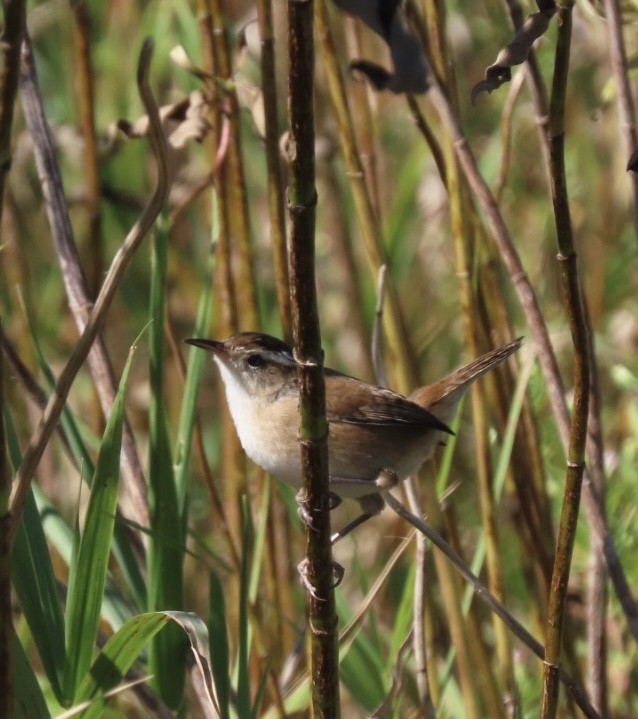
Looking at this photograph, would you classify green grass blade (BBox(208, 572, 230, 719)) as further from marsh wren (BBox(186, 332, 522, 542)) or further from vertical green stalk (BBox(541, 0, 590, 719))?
vertical green stalk (BBox(541, 0, 590, 719))

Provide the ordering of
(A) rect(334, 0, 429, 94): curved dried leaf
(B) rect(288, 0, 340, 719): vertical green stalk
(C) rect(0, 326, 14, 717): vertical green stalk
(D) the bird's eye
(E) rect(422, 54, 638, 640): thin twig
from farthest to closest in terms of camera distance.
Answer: (D) the bird's eye → (E) rect(422, 54, 638, 640): thin twig → (A) rect(334, 0, 429, 94): curved dried leaf → (C) rect(0, 326, 14, 717): vertical green stalk → (B) rect(288, 0, 340, 719): vertical green stalk

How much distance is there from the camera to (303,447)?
1254 mm

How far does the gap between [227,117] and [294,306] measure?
110 cm

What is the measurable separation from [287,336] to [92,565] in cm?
71

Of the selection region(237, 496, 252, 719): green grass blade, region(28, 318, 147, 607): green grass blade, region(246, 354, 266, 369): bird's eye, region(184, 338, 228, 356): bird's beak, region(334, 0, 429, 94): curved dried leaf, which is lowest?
region(237, 496, 252, 719): green grass blade

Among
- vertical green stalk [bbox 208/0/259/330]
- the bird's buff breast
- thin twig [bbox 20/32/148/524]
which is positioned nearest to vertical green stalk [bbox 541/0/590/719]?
the bird's buff breast

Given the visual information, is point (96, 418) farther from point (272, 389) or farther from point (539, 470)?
point (539, 470)

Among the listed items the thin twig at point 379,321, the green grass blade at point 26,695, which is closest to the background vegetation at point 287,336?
the green grass blade at point 26,695

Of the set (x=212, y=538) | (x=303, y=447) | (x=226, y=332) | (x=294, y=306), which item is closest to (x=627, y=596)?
(x=303, y=447)

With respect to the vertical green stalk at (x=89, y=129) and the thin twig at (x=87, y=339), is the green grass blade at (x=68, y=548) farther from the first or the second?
the thin twig at (x=87, y=339)

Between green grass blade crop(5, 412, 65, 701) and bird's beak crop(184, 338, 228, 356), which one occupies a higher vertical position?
bird's beak crop(184, 338, 228, 356)

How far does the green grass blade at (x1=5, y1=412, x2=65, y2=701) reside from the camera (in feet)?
5.43

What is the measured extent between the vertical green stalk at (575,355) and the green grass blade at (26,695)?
27.3 inches

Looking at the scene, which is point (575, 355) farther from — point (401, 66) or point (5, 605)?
point (5, 605)
